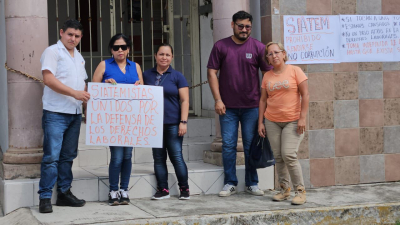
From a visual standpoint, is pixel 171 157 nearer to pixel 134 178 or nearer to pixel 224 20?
pixel 134 178

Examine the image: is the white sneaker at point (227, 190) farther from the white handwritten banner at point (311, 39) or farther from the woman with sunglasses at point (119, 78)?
the white handwritten banner at point (311, 39)

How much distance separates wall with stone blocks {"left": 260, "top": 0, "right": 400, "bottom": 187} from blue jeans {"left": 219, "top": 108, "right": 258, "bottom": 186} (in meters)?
0.94

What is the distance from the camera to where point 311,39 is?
24.4 feet

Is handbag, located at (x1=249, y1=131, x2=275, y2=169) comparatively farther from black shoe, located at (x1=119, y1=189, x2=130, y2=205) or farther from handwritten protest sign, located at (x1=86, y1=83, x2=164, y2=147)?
black shoe, located at (x1=119, y1=189, x2=130, y2=205)

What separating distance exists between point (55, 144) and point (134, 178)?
1.10 metres

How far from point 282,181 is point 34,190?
8.62 feet

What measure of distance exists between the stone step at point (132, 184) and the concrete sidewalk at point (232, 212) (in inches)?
5.3

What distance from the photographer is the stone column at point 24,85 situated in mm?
6516

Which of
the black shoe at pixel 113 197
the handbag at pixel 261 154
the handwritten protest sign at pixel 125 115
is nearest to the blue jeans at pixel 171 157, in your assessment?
the handwritten protest sign at pixel 125 115

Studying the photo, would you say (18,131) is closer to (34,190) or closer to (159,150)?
(34,190)

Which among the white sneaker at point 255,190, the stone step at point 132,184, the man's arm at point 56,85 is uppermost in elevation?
the man's arm at point 56,85

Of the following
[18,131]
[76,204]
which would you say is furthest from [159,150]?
[18,131]

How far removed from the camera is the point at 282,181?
663cm

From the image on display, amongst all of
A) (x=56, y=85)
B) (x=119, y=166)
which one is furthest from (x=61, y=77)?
(x=119, y=166)
